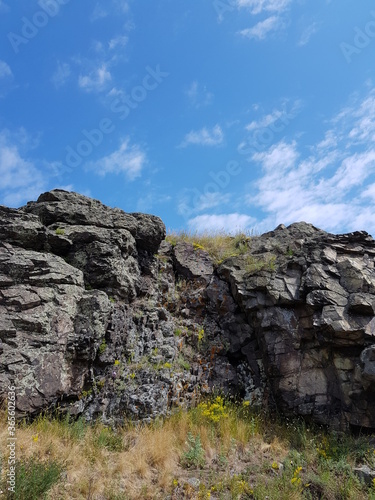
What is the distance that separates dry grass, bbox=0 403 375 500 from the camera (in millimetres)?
5098

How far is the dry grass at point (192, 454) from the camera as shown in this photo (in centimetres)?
510

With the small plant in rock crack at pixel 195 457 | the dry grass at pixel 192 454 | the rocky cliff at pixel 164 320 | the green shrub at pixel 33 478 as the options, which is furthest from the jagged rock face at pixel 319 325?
the green shrub at pixel 33 478

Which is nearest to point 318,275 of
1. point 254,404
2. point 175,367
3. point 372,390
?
point 372,390

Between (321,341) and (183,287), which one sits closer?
(321,341)

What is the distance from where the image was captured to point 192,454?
5957mm

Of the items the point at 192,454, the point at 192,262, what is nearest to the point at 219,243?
the point at 192,262

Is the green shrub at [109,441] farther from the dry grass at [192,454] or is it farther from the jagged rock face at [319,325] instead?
the jagged rock face at [319,325]

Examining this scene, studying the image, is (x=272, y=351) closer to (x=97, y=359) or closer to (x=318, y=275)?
(x=318, y=275)

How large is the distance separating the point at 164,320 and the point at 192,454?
3.66 m

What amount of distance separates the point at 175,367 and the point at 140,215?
170 inches

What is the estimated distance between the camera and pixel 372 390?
23.2 ft

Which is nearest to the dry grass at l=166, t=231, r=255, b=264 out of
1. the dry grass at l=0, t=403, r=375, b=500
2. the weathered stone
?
the weathered stone

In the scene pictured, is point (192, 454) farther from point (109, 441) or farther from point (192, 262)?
point (192, 262)

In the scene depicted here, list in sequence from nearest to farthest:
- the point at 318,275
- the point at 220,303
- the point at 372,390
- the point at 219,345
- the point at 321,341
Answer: the point at 372,390 → the point at 321,341 → the point at 318,275 → the point at 219,345 → the point at 220,303
